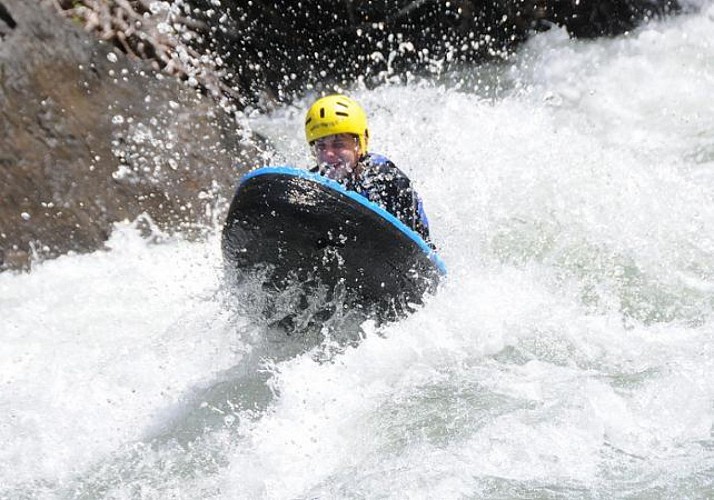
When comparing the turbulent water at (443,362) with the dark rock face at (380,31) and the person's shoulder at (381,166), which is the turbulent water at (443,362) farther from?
the dark rock face at (380,31)

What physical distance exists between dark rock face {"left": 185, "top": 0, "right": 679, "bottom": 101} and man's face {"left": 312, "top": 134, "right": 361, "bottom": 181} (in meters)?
3.14

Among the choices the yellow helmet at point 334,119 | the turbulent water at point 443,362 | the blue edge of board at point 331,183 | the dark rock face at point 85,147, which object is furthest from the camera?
the dark rock face at point 85,147

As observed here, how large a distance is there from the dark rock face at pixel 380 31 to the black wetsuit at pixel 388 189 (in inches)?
128

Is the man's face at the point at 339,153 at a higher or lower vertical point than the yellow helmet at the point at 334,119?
lower

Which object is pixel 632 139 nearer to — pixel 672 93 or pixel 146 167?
pixel 672 93

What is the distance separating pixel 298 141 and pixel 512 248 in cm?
231

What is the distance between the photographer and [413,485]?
10.8 ft

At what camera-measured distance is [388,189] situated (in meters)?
4.77

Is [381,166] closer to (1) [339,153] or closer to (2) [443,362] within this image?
(1) [339,153]

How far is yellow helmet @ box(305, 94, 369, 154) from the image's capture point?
4.72m

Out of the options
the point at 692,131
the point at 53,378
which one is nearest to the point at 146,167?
the point at 53,378

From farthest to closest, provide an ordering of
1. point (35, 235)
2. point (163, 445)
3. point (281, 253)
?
point (35, 235) → point (281, 253) → point (163, 445)

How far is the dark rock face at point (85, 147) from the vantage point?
18.7 feet

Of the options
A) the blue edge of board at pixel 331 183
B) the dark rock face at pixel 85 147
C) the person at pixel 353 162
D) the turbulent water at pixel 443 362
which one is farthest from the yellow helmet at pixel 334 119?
the dark rock face at pixel 85 147
